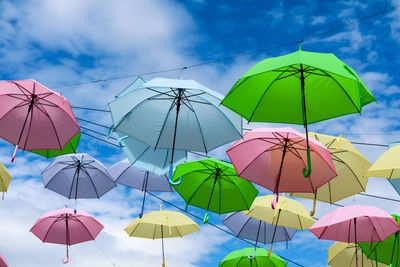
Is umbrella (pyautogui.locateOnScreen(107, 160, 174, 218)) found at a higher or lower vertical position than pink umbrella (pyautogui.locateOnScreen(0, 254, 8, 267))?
higher

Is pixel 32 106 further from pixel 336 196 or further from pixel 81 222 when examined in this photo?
pixel 336 196

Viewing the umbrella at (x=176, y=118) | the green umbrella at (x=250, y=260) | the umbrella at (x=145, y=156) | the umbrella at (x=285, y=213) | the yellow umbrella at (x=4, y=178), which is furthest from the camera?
the green umbrella at (x=250, y=260)

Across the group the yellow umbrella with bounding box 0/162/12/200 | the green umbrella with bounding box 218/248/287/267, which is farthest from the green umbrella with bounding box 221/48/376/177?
the yellow umbrella with bounding box 0/162/12/200

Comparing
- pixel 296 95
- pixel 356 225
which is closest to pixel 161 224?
pixel 356 225

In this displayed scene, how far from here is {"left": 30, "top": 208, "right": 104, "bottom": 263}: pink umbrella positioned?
12.1 metres

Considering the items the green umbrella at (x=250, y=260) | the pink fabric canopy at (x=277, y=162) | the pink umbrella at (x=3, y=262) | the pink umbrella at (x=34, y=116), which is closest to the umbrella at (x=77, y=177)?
the pink umbrella at (x=3, y=262)

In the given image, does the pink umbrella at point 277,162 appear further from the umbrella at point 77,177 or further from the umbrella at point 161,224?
the umbrella at point 77,177

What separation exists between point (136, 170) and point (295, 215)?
4.57m

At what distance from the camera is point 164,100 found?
774 centimetres

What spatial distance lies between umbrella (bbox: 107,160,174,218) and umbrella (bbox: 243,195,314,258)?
8.82ft

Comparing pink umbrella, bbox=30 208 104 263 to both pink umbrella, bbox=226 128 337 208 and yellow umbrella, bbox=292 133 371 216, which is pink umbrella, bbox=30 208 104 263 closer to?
pink umbrella, bbox=226 128 337 208

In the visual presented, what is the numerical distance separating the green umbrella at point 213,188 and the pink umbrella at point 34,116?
9.45 ft

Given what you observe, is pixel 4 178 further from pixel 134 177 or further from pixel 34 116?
pixel 134 177

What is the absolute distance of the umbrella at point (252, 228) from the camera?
12.9m
